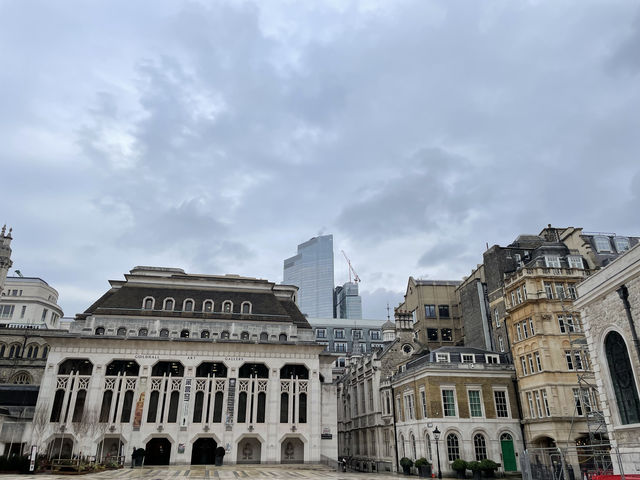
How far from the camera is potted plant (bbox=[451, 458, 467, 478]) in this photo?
37344 mm

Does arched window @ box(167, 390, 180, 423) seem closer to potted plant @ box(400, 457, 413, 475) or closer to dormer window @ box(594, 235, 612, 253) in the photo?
potted plant @ box(400, 457, 413, 475)

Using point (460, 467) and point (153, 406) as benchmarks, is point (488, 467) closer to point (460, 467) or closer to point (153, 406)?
point (460, 467)

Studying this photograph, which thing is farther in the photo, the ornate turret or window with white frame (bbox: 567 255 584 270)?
the ornate turret

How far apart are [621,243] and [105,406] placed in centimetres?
5655

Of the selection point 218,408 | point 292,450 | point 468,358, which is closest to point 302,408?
point 292,450

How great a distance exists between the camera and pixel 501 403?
42.3 metres

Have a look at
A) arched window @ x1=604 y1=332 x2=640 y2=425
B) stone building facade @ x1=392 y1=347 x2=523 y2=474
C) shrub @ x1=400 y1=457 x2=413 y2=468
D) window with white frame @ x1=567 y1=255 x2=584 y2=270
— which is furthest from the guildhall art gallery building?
arched window @ x1=604 y1=332 x2=640 y2=425

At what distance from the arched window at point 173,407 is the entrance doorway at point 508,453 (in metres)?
32.1

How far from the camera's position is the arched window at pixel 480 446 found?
131 feet

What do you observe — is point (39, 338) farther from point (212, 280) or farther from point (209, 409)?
point (209, 409)

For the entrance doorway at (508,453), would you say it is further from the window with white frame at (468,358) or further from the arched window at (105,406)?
the arched window at (105,406)

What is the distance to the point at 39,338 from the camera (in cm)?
6194

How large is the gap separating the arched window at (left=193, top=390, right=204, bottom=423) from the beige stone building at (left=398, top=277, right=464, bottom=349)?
3009 cm

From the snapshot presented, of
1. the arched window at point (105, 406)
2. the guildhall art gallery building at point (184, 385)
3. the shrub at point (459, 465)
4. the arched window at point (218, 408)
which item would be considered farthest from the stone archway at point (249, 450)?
the shrub at point (459, 465)
